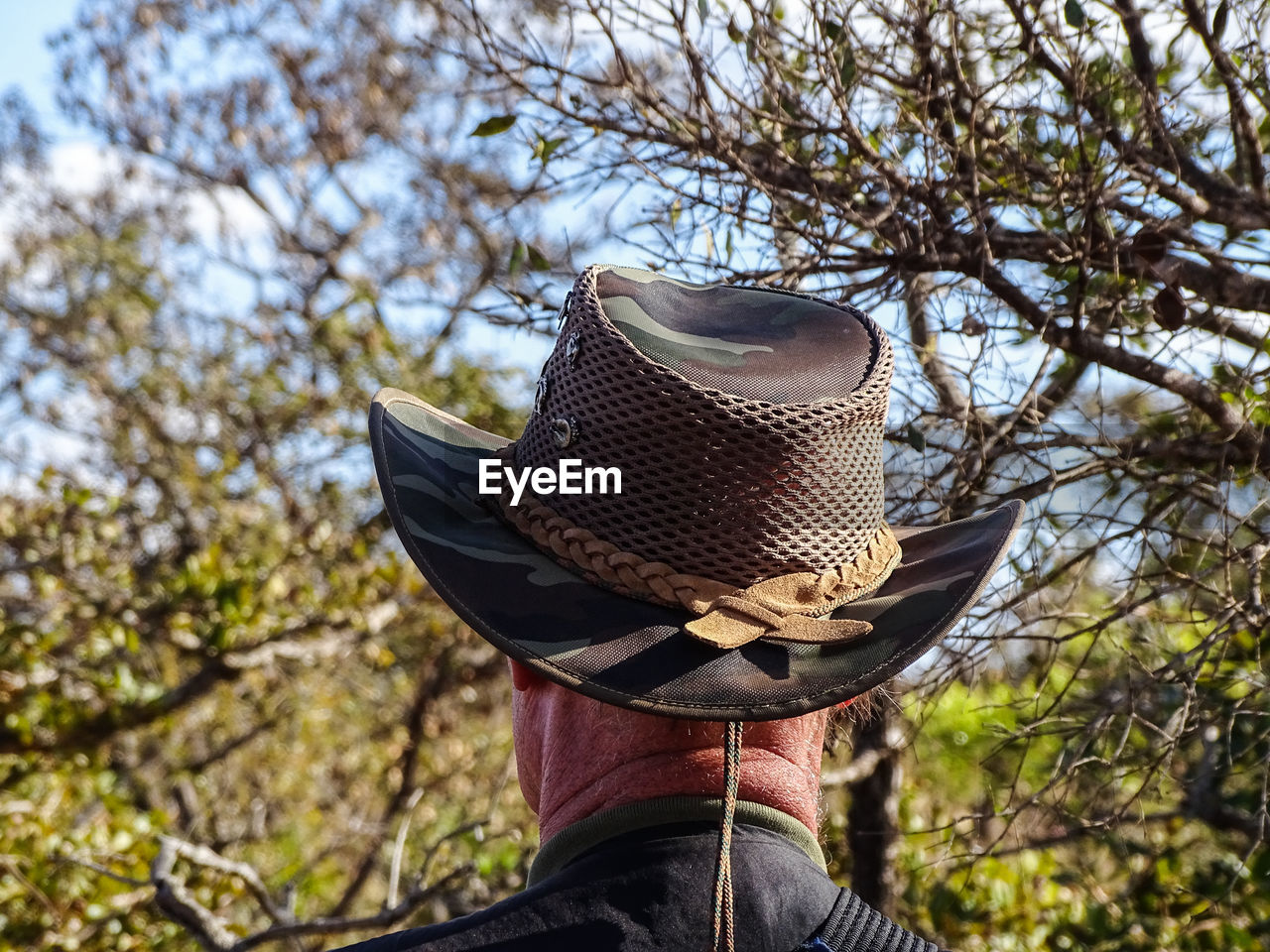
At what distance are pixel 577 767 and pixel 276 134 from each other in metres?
9.85

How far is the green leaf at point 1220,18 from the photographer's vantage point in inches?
95.5

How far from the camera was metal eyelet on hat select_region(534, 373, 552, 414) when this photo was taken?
160 cm

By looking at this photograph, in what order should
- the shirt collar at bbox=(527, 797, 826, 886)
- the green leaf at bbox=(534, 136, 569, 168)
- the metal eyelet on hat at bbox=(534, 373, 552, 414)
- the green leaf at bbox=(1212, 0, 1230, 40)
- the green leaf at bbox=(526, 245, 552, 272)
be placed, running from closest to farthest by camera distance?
the shirt collar at bbox=(527, 797, 826, 886) < the metal eyelet on hat at bbox=(534, 373, 552, 414) < the green leaf at bbox=(1212, 0, 1230, 40) < the green leaf at bbox=(534, 136, 569, 168) < the green leaf at bbox=(526, 245, 552, 272)

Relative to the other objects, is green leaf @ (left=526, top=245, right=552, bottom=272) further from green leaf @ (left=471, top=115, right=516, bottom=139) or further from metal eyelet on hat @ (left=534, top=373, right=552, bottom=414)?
metal eyelet on hat @ (left=534, top=373, right=552, bottom=414)

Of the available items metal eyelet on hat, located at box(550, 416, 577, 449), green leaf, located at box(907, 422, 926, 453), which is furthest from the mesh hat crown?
green leaf, located at box(907, 422, 926, 453)

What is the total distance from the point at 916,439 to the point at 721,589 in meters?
1.19

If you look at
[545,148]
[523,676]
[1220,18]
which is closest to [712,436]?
[523,676]

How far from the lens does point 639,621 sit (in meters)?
1.40

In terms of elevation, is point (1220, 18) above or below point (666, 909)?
above

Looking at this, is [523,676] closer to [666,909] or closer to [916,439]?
[666,909]

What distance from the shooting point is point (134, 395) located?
25.6ft

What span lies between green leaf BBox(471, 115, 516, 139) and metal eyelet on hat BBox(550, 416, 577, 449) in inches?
60.7

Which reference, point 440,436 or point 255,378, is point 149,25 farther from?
point 440,436

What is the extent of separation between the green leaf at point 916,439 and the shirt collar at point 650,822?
4.07ft
